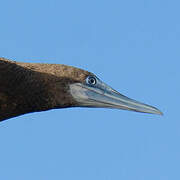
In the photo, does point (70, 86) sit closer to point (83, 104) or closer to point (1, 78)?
point (83, 104)

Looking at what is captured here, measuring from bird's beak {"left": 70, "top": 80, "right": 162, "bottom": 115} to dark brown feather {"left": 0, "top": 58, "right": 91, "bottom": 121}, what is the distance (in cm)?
26

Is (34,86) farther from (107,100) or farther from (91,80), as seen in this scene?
(107,100)

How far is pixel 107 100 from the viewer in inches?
446

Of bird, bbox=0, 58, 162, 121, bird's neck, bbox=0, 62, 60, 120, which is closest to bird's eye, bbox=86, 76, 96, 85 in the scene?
bird, bbox=0, 58, 162, 121

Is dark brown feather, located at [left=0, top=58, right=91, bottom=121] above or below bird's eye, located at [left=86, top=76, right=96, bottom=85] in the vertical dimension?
below

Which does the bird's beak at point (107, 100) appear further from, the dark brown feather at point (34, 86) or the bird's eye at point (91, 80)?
the dark brown feather at point (34, 86)

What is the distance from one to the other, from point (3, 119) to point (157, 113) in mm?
2515

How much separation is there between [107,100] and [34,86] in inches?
52.1

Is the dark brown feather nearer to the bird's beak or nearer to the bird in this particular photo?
the bird

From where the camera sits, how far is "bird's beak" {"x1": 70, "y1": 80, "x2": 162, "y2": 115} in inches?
440

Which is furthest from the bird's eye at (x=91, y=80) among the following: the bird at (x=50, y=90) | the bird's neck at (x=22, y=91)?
the bird's neck at (x=22, y=91)

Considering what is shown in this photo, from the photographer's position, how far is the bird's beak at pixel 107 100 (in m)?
11.2

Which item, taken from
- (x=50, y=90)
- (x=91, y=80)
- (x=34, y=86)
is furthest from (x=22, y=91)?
(x=91, y=80)

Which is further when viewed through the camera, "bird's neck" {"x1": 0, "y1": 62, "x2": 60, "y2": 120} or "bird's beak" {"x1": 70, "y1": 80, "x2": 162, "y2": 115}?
"bird's beak" {"x1": 70, "y1": 80, "x2": 162, "y2": 115}
